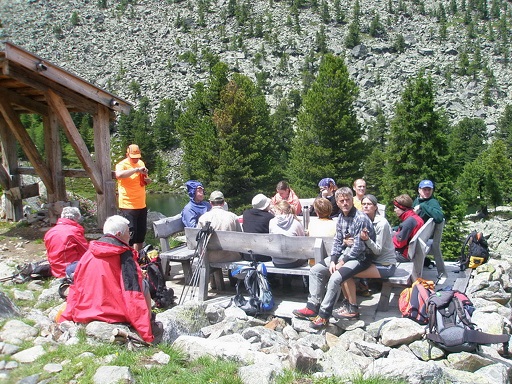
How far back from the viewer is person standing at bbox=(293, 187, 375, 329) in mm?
5129

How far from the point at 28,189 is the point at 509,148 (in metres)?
80.8

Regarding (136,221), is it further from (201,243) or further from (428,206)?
(428,206)

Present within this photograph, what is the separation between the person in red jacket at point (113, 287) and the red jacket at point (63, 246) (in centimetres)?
213

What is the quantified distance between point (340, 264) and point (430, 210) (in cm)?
231

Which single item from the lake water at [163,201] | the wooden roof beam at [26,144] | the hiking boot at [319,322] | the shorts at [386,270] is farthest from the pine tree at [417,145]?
the lake water at [163,201]

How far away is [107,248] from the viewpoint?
4312 mm

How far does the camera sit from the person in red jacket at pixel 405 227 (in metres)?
6.29

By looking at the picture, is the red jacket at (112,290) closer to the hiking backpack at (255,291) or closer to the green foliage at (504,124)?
the hiking backpack at (255,291)

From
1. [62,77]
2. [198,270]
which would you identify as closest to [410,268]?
[198,270]

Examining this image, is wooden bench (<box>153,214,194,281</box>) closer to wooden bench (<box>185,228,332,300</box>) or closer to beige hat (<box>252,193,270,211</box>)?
wooden bench (<box>185,228,332,300</box>)

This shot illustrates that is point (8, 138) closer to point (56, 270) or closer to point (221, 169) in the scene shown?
point (56, 270)

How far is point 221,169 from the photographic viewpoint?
35469mm

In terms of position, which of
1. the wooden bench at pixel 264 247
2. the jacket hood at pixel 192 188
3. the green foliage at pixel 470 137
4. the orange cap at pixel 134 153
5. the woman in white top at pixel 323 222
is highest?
the green foliage at pixel 470 137

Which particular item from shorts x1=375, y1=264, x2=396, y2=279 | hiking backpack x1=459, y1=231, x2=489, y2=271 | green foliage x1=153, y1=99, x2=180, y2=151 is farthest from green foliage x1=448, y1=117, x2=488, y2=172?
shorts x1=375, y1=264, x2=396, y2=279
